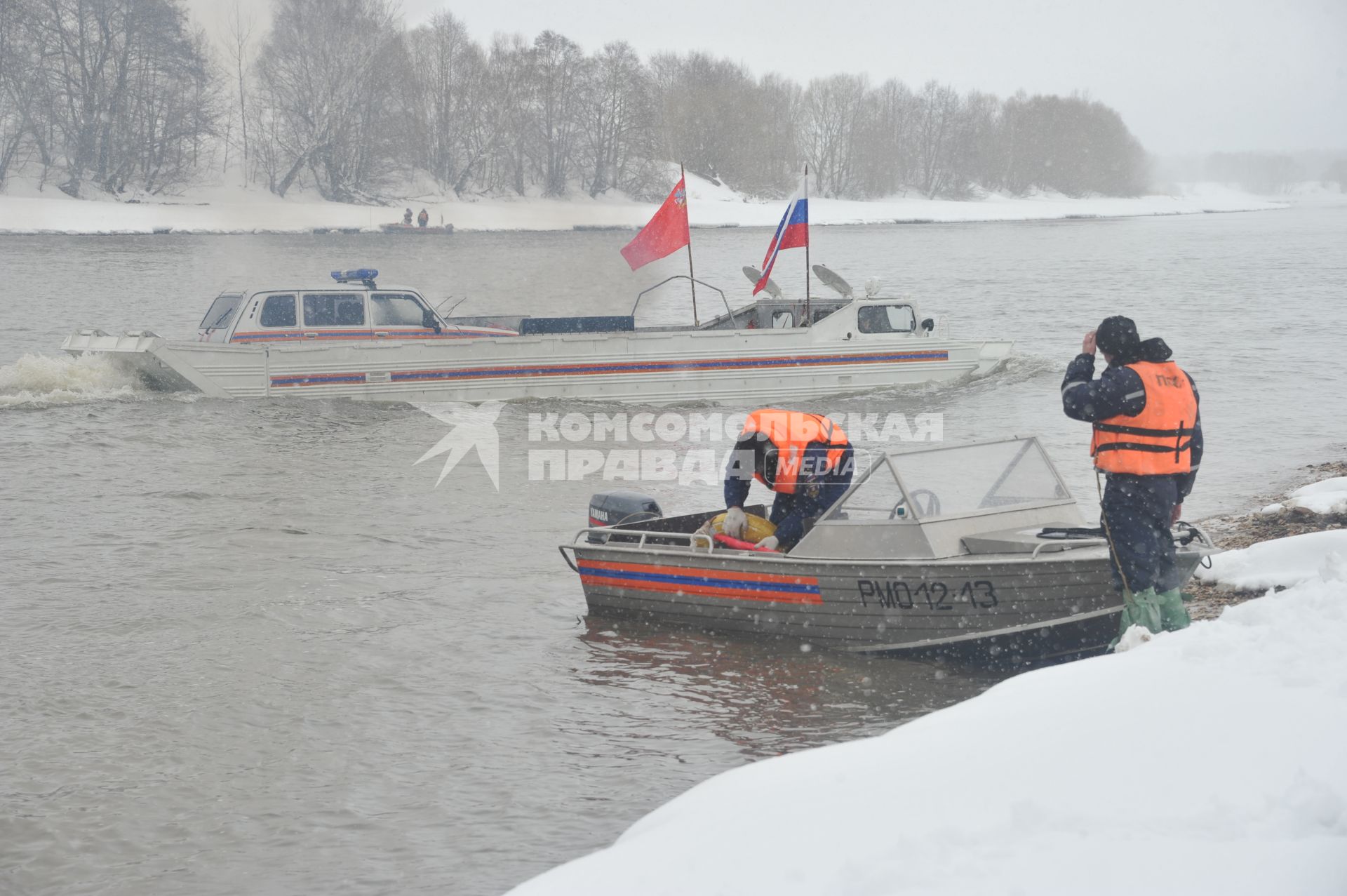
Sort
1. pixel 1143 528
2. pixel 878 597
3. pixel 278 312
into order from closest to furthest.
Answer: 1. pixel 1143 528
2. pixel 878 597
3. pixel 278 312

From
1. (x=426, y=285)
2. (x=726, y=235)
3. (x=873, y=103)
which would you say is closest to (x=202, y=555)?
(x=426, y=285)

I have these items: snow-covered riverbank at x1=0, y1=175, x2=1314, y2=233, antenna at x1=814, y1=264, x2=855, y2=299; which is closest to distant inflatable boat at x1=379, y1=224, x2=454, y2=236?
snow-covered riverbank at x1=0, y1=175, x2=1314, y2=233

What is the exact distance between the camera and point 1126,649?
689cm

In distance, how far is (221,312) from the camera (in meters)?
19.8

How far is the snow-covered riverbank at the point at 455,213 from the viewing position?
228ft

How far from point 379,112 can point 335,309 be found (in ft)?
225

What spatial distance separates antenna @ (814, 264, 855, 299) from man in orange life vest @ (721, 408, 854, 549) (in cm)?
1121

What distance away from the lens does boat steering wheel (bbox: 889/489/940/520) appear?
8.44 meters

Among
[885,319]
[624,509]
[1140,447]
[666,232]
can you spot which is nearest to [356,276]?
[666,232]

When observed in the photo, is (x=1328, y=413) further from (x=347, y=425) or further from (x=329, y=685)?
(x=329, y=685)

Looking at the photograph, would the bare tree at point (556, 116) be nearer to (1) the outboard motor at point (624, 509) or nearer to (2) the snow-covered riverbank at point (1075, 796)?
(1) the outboard motor at point (624, 509)

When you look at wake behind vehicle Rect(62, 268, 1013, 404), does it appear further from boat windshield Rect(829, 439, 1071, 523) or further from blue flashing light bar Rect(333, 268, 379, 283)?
boat windshield Rect(829, 439, 1071, 523)

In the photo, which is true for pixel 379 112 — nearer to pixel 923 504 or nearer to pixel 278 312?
pixel 278 312

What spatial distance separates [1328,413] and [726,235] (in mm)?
65012
